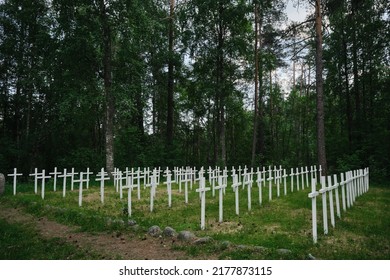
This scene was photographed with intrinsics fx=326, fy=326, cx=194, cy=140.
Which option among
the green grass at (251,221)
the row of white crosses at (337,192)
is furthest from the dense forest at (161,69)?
the green grass at (251,221)

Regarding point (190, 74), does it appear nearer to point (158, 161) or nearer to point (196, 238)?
point (158, 161)

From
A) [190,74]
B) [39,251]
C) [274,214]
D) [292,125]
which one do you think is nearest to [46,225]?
[39,251]

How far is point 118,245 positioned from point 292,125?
38.8m

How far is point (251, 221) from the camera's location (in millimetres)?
8430

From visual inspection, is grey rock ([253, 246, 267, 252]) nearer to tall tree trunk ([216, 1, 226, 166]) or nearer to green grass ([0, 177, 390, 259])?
green grass ([0, 177, 390, 259])

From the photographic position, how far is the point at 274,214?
30.1ft

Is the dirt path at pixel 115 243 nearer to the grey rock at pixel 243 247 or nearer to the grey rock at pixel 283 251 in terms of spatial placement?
the grey rock at pixel 243 247

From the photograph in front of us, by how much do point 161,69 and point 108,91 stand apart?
37.1 ft

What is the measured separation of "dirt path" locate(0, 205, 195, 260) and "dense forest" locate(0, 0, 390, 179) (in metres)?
10.4

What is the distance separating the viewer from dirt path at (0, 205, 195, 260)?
237 inches

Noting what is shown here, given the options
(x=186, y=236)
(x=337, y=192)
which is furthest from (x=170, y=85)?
(x=186, y=236)

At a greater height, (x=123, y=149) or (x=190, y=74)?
(x=190, y=74)

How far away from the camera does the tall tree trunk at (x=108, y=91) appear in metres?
18.5

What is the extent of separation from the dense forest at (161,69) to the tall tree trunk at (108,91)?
6cm
